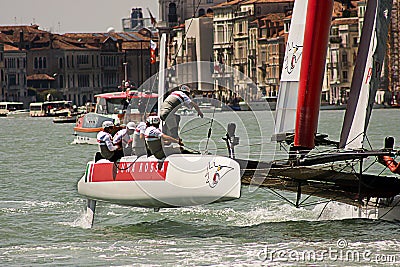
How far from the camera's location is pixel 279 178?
11797 millimetres

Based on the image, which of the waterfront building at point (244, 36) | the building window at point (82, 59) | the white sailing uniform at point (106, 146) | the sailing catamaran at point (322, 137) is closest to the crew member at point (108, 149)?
the white sailing uniform at point (106, 146)

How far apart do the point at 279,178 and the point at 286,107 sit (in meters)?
1.28

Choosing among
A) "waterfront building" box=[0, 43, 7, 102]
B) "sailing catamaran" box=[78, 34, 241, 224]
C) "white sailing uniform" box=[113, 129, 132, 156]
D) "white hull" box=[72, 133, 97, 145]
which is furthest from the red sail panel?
"waterfront building" box=[0, 43, 7, 102]

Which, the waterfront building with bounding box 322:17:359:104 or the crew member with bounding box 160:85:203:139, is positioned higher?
the crew member with bounding box 160:85:203:139

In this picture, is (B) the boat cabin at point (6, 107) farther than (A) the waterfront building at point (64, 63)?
No

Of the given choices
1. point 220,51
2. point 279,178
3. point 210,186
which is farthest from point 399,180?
point 220,51

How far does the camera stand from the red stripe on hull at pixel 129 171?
11820 mm

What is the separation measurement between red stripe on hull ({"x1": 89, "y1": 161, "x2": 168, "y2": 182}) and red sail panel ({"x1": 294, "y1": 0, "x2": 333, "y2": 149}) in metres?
1.56

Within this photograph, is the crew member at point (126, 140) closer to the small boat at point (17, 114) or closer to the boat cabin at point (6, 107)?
the small boat at point (17, 114)

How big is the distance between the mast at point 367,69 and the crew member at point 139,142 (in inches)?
87.3

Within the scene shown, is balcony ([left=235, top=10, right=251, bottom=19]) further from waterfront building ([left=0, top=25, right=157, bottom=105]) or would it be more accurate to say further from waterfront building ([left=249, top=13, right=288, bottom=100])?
waterfront building ([left=0, top=25, right=157, bottom=105])

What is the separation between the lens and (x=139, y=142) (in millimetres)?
12391

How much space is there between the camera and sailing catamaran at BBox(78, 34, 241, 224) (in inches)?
448

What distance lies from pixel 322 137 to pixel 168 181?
6.39 ft
